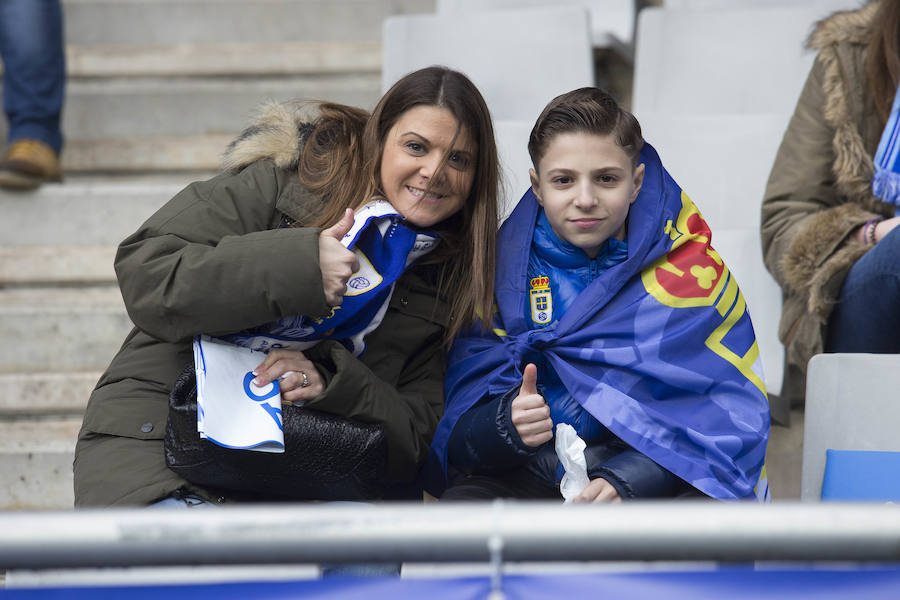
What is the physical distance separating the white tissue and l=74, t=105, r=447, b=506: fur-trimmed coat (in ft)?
0.90

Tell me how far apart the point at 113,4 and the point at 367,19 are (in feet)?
3.21

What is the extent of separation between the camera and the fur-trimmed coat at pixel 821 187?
87.4 inches

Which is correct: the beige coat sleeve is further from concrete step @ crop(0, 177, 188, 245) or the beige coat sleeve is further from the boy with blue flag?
concrete step @ crop(0, 177, 188, 245)

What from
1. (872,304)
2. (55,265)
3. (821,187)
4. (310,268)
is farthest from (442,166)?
(55,265)

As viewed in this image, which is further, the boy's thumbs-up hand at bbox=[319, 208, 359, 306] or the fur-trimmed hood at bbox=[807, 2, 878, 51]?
the fur-trimmed hood at bbox=[807, 2, 878, 51]

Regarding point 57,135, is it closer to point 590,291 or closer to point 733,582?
point 590,291

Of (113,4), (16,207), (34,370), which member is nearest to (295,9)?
(113,4)

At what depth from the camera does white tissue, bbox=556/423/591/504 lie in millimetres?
1632

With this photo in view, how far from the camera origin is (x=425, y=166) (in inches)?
71.2

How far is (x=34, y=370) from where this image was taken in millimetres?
2793

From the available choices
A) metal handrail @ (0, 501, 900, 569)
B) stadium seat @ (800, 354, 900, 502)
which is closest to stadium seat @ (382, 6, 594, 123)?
stadium seat @ (800, 354, 900, 502)

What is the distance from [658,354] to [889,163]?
0.91m

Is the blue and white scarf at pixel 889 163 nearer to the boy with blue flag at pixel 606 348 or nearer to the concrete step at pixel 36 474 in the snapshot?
the boy with blue flag at pixel 606 348

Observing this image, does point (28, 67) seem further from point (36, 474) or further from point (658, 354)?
point (658, 354)
